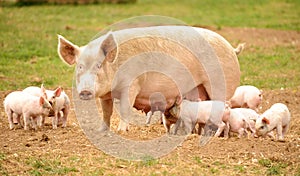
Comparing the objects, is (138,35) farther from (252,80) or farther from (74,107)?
(252,80)

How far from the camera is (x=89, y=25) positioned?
22281mm

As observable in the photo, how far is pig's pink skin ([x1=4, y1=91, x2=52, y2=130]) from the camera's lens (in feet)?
33.8

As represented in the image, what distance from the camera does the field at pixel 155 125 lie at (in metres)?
8.09

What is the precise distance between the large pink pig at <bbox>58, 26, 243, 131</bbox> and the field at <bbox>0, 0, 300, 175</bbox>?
0.61 meters

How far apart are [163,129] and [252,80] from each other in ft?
15.4

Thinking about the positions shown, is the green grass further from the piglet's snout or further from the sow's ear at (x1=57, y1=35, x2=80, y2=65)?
the piglet's snout

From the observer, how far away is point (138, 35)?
9617 millimetres

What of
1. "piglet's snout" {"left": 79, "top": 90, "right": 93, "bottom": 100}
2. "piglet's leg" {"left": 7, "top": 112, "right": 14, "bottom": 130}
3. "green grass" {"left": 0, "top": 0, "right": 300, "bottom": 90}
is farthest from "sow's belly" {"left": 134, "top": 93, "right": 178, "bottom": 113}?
"green grass" {"left": 0, "top": 0, "right": 300, "bottom": 90}

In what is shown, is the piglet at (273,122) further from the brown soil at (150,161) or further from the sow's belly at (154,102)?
the sow's belly at (154,102)

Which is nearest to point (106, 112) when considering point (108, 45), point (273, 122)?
point (108, 45)

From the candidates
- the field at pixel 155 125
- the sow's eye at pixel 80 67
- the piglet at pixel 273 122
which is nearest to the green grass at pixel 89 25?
the field at pixel 155 125

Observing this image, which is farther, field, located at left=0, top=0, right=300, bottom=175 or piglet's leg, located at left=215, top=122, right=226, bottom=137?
piglet's leg, located at left=215, top=122, right=226, bottom=137

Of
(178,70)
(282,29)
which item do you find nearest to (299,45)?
(282,29)

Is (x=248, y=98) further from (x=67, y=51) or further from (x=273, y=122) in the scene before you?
(x=67, y=51)
